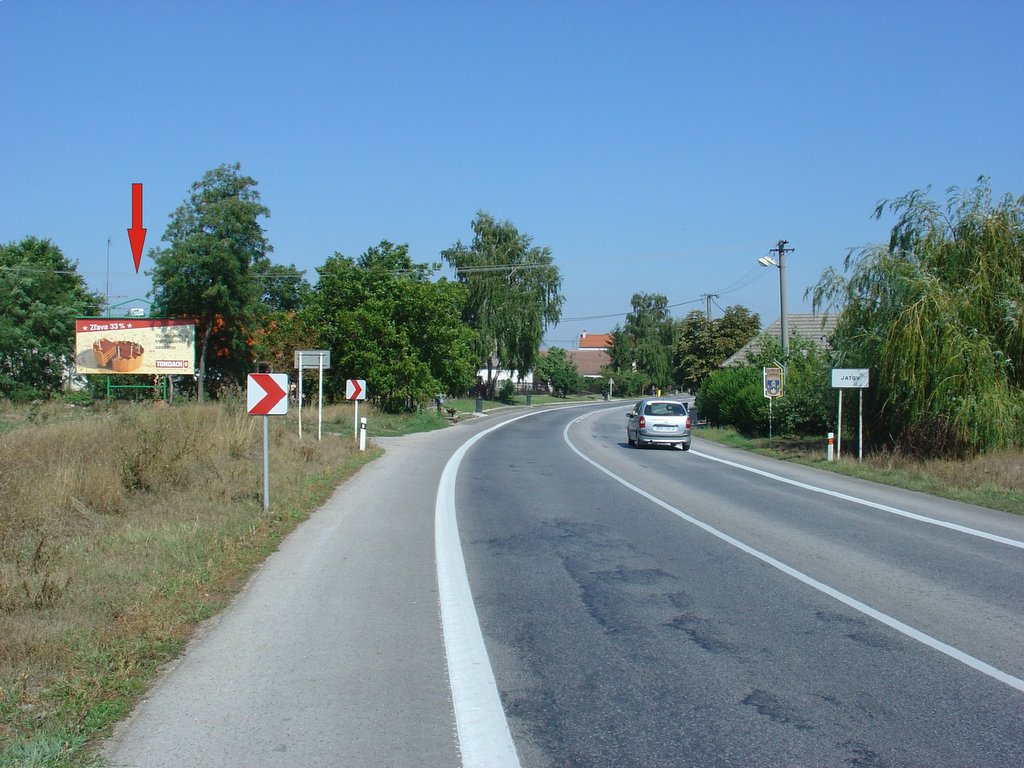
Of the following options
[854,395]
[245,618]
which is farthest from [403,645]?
[854,395]

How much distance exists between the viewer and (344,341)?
139 feet

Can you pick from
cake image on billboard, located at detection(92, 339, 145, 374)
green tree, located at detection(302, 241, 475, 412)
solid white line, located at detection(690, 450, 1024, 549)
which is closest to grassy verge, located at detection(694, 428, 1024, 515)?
solid white line, located at detection(690, 450, 1024, 549)

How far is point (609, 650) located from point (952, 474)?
14929 mm

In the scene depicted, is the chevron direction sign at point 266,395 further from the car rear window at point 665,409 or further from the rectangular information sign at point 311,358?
the car rear window at point 665,409

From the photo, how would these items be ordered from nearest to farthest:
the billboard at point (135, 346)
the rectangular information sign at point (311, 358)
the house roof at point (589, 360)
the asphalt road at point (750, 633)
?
the asphalt road at point (750, 633) < the rectangular information sign at point (311, 358) < the billboard at point (135, 346) < the house roof at point (589, 360)

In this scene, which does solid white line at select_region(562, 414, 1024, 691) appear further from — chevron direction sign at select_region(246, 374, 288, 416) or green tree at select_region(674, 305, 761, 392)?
green tree at select_region(674, 305, 761, 392)

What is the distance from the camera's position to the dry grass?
5094mm

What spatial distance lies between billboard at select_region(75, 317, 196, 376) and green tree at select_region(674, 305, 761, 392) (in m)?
35.4

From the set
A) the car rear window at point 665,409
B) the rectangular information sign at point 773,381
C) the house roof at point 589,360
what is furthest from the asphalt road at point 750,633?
the house roof at point 589,360

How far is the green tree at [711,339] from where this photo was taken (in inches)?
2446

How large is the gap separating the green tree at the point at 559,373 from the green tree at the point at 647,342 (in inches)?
343

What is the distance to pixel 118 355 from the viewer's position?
39.6 metres

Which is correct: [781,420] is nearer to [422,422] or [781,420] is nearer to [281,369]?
[422,422]

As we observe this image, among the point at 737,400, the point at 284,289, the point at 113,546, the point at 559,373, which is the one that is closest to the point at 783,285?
the point at 737,400
